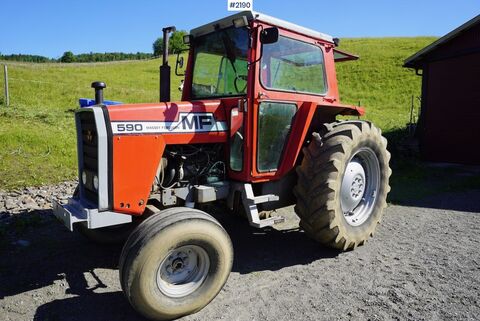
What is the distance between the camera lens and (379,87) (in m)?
32.1

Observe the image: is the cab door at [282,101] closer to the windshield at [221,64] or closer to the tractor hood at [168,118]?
the windshield at [221,64]

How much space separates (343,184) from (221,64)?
1.82 metres

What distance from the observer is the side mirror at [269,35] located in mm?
3621

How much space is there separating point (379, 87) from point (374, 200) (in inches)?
1156

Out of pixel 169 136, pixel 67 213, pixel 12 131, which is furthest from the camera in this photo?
pixel 12 131

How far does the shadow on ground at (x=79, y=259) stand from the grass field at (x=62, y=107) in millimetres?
2052

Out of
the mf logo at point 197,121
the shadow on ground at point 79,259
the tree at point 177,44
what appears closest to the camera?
the shadow on ground at point 79,259

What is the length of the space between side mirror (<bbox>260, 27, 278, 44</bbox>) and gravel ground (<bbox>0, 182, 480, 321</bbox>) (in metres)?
2.14

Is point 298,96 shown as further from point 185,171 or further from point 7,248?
point 7,248

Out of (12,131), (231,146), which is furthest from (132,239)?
(12,131)

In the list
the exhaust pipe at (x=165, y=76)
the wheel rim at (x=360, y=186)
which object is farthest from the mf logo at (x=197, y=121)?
the wheel rim at (x=360, y=186)

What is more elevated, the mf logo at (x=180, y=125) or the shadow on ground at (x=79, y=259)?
the mf logo at (x=180, y=125)

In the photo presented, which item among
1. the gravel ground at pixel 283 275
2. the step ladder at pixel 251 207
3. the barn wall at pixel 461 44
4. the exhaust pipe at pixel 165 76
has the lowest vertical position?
the gravel ground at pixel 283 275

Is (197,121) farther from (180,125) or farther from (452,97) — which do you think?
(452,97)
